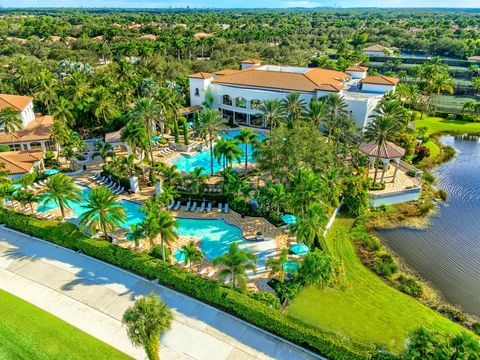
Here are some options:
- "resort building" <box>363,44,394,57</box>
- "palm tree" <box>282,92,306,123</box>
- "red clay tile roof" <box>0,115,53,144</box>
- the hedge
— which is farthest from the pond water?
"resort building" <box>363,44,394,57</box>

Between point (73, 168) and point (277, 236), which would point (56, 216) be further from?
point (277, 236)

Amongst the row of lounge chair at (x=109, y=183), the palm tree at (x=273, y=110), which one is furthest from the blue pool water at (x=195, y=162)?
the row of lounge chair at (x=109, y=183)

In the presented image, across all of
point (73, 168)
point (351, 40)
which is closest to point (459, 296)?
point (73, 168)

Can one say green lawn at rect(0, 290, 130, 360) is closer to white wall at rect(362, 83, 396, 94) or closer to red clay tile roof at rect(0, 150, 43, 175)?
red clay tile roof at rect(0, 150, 43, 175)

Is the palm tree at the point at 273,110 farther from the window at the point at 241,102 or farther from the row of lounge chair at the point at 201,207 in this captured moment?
the row of lounge chair at the point at 201,207

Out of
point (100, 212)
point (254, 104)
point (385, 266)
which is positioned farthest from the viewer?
point (254, 104)

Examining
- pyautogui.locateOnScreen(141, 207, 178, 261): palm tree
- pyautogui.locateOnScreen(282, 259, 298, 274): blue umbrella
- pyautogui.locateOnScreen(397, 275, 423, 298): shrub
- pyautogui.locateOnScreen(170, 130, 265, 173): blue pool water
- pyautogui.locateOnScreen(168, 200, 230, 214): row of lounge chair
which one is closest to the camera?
pyautogui.locateOnScreen(282, 259, 298, 274): blue umbrella

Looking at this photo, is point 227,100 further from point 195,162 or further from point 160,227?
point 160,227

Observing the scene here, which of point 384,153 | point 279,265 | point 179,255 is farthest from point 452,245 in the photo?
point 179,255
